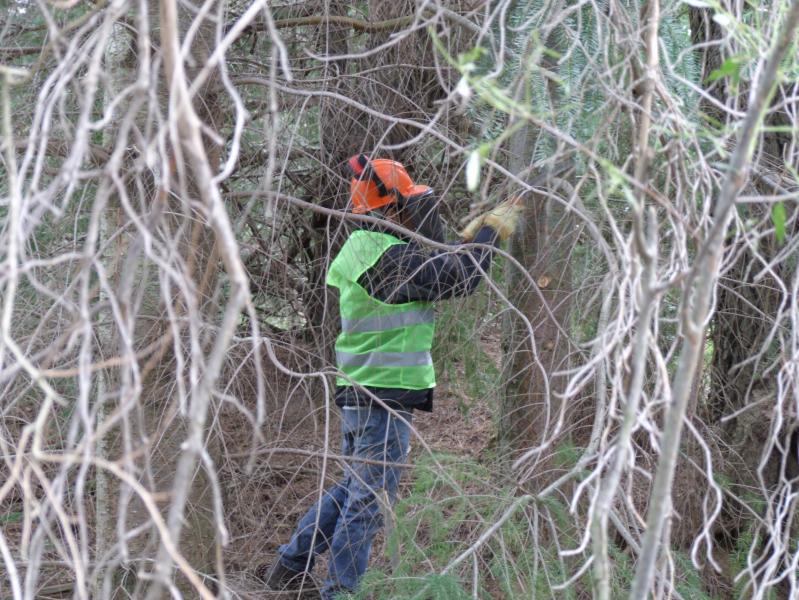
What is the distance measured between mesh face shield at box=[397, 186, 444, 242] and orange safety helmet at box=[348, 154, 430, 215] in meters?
0.02

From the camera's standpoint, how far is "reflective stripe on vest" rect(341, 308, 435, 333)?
356 centimetres

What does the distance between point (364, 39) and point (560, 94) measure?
1.51m

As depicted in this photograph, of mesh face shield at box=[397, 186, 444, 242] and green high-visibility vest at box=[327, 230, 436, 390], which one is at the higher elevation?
mesh face shield at box=[397, 186, 444, 242]

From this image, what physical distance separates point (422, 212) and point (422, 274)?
8.8 inches

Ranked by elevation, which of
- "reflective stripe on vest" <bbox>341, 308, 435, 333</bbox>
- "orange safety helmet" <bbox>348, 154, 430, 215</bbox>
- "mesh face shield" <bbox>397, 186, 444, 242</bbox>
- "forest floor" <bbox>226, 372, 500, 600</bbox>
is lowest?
"forest floor" <bbox>226, 372, 500, 600</bbox>

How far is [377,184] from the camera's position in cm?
323

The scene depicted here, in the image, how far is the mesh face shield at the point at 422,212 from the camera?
326cm

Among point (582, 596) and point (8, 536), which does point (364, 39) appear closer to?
point (582, 596)

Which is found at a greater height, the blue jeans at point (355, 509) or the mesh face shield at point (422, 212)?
the mesh face shield at point (422, 212)

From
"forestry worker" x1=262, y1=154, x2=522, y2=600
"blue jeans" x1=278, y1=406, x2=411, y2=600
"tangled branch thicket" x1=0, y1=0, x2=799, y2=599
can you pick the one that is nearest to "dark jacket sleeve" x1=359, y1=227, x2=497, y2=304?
"forestry worker" x1=262, y1=154, x2=522, y2=600

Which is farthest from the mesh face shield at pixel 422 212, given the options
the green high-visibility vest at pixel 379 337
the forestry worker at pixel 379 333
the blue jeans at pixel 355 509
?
the blue jeans at pixel 355 509

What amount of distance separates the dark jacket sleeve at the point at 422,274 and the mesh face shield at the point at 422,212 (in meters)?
0.07

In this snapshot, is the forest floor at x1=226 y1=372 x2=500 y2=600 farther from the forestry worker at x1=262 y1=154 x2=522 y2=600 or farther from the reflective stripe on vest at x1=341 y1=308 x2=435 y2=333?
the reflective stripe on vest at x1=341 y1=308 x2=435 y2=333

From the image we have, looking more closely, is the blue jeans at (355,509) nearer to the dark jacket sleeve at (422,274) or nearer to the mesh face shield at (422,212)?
the dark jacket sleeve at (422,274)
